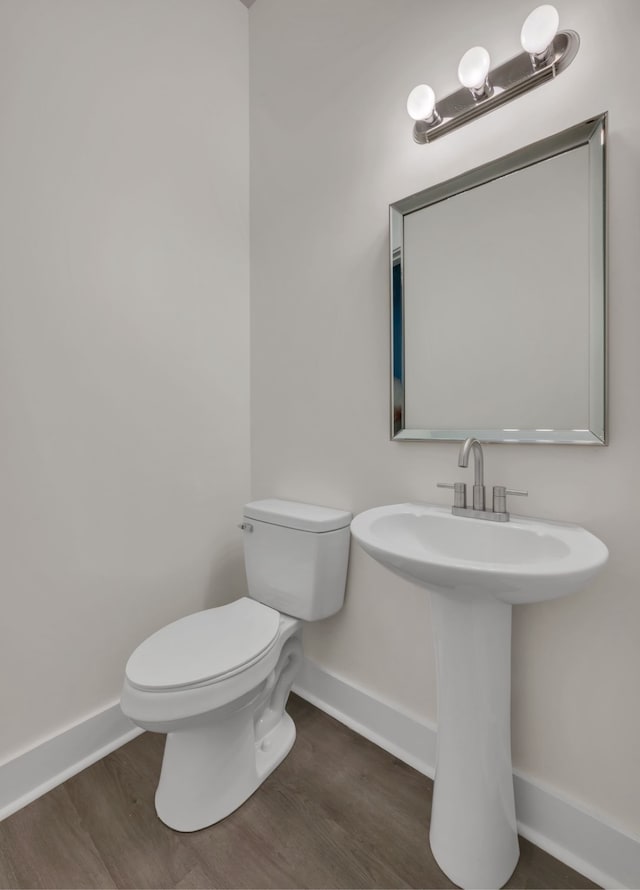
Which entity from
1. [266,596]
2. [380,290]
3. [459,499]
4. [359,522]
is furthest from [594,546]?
[266,596]

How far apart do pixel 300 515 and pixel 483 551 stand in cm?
63

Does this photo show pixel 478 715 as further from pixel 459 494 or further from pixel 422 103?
pixel 422 103

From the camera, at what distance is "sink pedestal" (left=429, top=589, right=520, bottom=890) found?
3.20ft

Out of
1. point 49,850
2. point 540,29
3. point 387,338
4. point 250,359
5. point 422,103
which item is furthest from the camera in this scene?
point 250,359

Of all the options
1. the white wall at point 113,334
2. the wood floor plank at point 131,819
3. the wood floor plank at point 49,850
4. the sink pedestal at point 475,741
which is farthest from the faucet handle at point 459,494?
the wood floor plank at point 49,850

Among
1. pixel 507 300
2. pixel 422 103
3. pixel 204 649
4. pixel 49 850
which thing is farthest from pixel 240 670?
pixel 422 103

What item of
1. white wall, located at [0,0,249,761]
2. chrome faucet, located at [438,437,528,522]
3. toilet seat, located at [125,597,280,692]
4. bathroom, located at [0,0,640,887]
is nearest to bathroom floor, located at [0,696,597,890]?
bathroom, located at [0,0,640,887]

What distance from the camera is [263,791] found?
4.12 ft

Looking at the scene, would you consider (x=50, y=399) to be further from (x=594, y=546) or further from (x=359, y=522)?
(x=594, y=546)

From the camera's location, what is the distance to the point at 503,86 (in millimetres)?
1098

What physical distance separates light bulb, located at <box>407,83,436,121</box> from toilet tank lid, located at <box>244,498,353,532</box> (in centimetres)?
125

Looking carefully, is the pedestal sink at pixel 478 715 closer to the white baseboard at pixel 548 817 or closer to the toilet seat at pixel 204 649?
the white baseboard at pixel 548 817

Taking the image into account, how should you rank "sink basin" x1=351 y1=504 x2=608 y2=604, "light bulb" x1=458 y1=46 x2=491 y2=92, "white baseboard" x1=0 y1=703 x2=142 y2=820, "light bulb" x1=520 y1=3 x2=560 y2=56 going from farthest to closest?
"white baseboard" x1=0 y1=703 x2=142 y2=820
"light bulb" x1=458 y1=46 x2=491 y2=92
"light bulb" x1=520 y1=3 x2=560 y2=56
"sink basin" x1=351 y1=504 x2=608 y2=604

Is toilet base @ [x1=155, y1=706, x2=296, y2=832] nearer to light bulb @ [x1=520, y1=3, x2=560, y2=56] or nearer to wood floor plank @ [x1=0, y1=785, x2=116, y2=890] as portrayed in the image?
wood floor plank @ [x1=0, y1=785, x2=116, y2=890]
